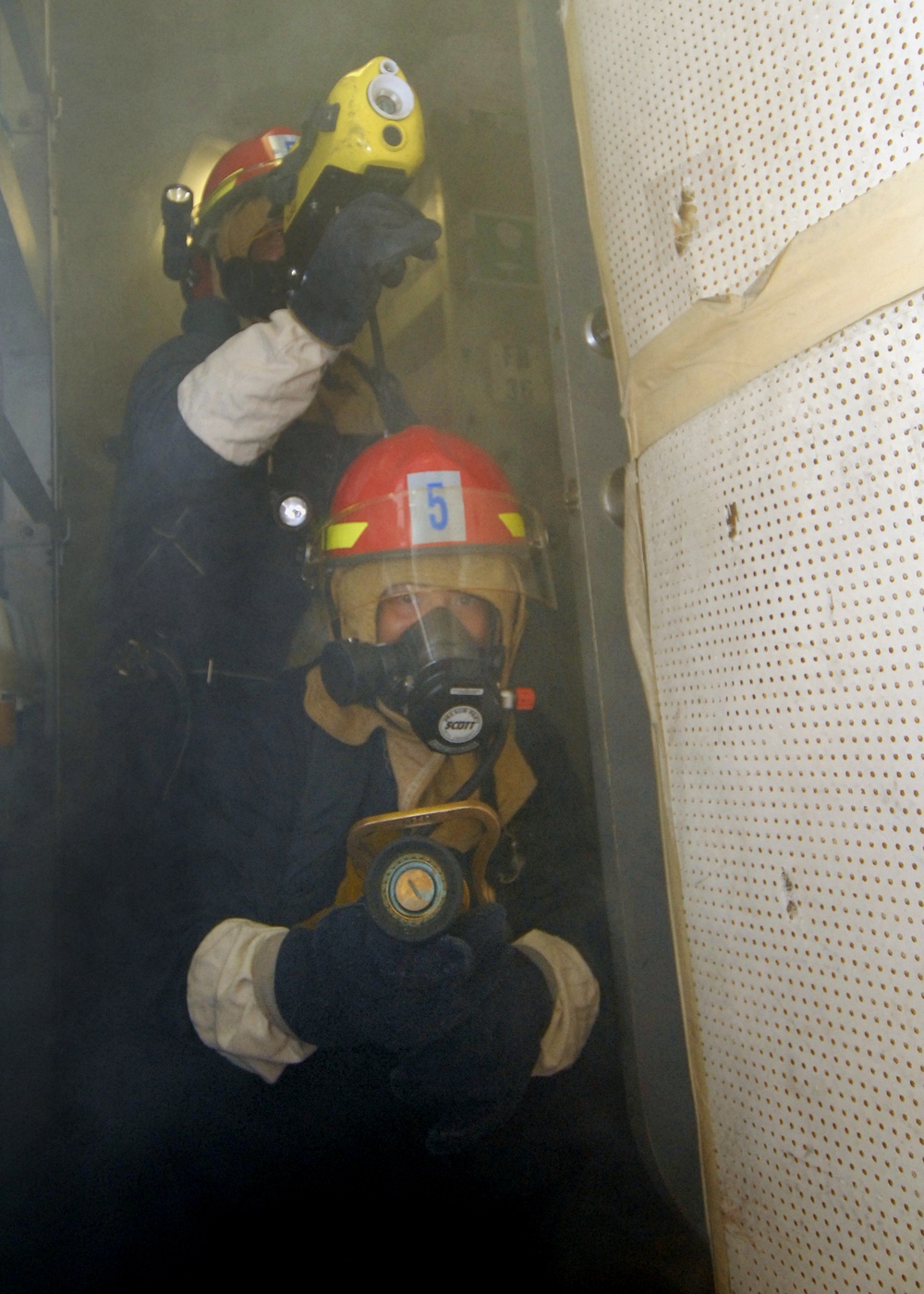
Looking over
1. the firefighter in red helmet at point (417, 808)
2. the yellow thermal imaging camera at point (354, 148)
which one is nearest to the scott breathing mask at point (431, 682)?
the firefighter in red helmet at point (417, 808)

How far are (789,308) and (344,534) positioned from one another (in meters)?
0.73

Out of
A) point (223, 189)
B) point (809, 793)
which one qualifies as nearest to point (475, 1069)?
point (809, 793)

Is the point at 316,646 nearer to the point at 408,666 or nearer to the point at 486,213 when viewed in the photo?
the point at 408,666

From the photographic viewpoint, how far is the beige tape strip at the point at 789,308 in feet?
2.57

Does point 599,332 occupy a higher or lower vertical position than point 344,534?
higher

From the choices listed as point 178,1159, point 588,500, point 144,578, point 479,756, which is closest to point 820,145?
point 588,500

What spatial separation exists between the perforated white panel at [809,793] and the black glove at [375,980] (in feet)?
0.93

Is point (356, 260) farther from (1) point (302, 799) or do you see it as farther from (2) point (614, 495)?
(1) point (302, 799)

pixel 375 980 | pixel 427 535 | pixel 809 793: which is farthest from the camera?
pixel 427 535

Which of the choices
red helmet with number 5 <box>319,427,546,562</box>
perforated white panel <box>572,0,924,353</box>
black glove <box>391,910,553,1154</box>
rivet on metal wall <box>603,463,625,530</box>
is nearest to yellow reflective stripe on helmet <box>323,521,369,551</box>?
red helmet with number 5 <box>319,427,546,562</box>

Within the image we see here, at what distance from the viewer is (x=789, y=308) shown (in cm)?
89

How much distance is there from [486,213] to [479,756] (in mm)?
1190

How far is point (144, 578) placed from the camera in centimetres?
144

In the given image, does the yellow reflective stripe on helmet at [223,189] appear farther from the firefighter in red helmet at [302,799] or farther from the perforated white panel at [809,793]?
the perforated white panel at [809,793]
